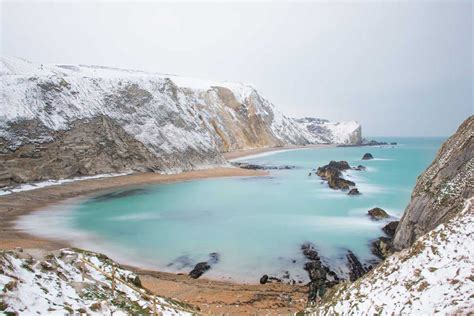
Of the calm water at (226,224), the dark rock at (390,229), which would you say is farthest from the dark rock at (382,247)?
the dark rock at (390,229)

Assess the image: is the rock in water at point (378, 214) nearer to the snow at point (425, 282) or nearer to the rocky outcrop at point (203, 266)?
the rocky outcrop at point (203, 266)

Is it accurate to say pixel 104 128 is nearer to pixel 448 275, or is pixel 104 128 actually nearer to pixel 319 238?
pixel 319 238

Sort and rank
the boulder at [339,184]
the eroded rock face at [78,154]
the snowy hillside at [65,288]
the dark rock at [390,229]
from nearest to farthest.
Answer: the snowy hillside at [65,288]
the dark rock at [390,229]
the eroded rock face at [78,154]
the boulder at [339,184]

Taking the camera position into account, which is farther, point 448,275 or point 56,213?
point 56,213

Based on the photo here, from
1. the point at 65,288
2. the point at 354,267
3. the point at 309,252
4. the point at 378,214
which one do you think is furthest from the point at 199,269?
the point at 378,214

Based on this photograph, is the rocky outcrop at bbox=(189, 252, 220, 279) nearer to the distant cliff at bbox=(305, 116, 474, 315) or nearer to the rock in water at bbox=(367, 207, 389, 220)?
the distant cliff at bbox=(305, 116, 474, 315)

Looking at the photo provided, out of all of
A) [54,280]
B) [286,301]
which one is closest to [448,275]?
[286,301]
